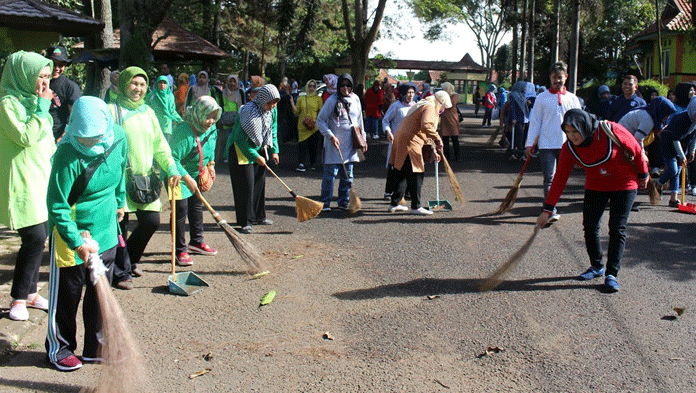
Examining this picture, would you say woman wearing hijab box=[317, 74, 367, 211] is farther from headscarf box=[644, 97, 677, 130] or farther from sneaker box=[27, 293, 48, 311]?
sneaker box=[27, 293, 48, 311]

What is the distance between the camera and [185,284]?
6.38 m

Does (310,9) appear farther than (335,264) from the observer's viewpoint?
Yes

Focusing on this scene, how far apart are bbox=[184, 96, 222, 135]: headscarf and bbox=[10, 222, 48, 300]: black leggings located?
6.61ft

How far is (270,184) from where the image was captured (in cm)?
1258

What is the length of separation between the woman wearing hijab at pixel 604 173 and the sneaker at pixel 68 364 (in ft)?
12.3

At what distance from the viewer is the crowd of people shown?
4445mm

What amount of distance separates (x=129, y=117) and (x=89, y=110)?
1.71 metres

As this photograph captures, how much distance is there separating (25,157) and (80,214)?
3.67 feet

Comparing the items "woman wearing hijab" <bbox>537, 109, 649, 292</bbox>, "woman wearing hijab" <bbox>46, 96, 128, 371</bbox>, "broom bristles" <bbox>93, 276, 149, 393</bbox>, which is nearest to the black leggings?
"woman wearing hijab" <bbox>46, 96, 128, 371</bbox>

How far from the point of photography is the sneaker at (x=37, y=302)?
18.5 feet

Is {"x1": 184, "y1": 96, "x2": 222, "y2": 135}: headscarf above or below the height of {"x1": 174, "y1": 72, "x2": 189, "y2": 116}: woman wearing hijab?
below

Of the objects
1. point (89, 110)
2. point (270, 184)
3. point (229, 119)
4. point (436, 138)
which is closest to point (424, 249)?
point (436, 138)

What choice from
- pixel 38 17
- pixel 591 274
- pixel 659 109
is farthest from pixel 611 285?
pixel 38 17

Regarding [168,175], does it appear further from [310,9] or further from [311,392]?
[310,9]
